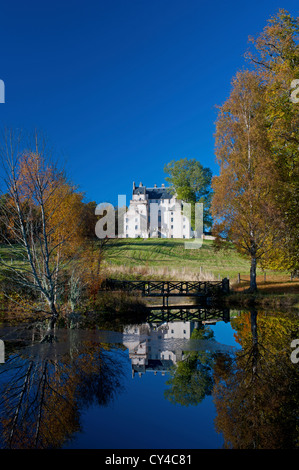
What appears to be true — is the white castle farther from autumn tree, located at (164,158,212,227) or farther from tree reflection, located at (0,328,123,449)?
tree reflection, located at (0,328,123,449)

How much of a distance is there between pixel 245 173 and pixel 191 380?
17.7m

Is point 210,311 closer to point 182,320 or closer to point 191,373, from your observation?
point 182,320

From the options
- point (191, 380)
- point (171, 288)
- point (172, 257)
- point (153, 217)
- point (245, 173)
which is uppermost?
point (153, 217)

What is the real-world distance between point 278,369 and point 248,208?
49.8 ft

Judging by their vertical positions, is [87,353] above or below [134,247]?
below

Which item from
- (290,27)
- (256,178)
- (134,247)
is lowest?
(134,247)

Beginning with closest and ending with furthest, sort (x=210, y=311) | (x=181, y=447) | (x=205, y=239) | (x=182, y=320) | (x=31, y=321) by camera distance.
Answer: (x=181, y=447)
(x=31, y=321)
(x=182, y=320)
(x=210, y=311)
(x=205, y=239)

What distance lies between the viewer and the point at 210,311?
21500 millimetres

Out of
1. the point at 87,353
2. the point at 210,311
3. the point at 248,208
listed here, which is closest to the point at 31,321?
the point at 87,353

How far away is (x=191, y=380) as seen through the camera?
8633 millimetres

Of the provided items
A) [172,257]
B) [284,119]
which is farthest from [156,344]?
[172,257]

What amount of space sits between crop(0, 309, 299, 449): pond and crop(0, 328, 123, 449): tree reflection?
2cm

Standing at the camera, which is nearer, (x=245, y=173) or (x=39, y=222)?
(x=39, y=222)

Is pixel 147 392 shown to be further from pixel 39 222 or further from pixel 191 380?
pixel 39 222
